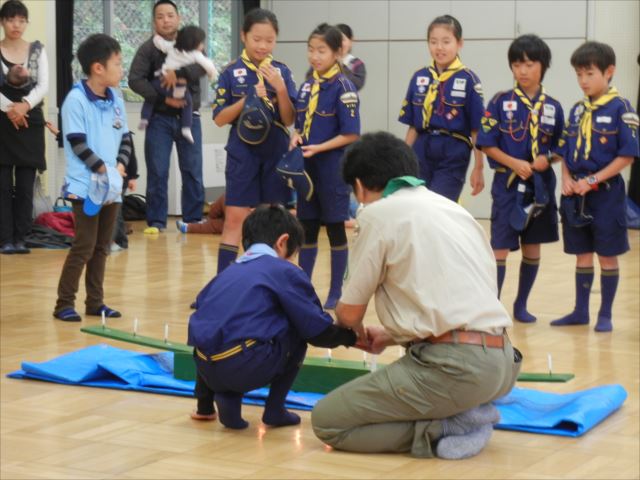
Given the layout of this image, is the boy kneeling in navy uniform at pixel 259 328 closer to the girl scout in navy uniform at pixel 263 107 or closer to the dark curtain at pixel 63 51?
the girl scout in navy uniform at pixel 263 107

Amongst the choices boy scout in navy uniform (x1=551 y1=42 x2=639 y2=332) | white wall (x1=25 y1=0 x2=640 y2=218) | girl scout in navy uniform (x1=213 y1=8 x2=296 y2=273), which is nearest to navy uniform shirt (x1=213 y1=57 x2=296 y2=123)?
girl scout in navy uniform (x1=213 y1=8 x2=296 y2=273)

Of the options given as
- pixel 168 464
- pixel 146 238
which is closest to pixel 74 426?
pixel 168 464

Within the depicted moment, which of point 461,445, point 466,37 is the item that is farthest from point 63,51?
point 461,445

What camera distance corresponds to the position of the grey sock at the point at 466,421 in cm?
365

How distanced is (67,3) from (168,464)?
23.4 ft

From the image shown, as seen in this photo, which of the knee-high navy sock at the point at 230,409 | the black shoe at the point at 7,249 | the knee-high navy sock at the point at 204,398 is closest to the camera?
the knee-high navy sock at the point at 230,409

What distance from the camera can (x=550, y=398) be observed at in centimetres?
421

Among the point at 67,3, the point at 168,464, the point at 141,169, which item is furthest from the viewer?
the point at 141,169

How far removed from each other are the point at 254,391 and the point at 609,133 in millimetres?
2292

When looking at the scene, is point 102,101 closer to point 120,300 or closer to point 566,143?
point 120,300

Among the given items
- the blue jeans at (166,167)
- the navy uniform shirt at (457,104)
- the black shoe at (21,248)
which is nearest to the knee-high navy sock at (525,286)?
the navy uniform shirt at (457,104)

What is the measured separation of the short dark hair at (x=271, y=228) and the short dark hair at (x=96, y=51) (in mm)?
1990

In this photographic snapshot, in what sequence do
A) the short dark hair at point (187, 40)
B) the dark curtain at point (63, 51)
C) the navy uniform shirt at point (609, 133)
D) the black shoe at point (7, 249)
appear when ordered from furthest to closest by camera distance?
the dark curtain at point (63, 51) < the short dark hair at point (187, 40) < the black shoe at point (7, 249) < the navy uniform shirt at point (609, 133)

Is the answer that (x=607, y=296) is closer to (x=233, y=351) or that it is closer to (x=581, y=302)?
(x=581, y=302)
